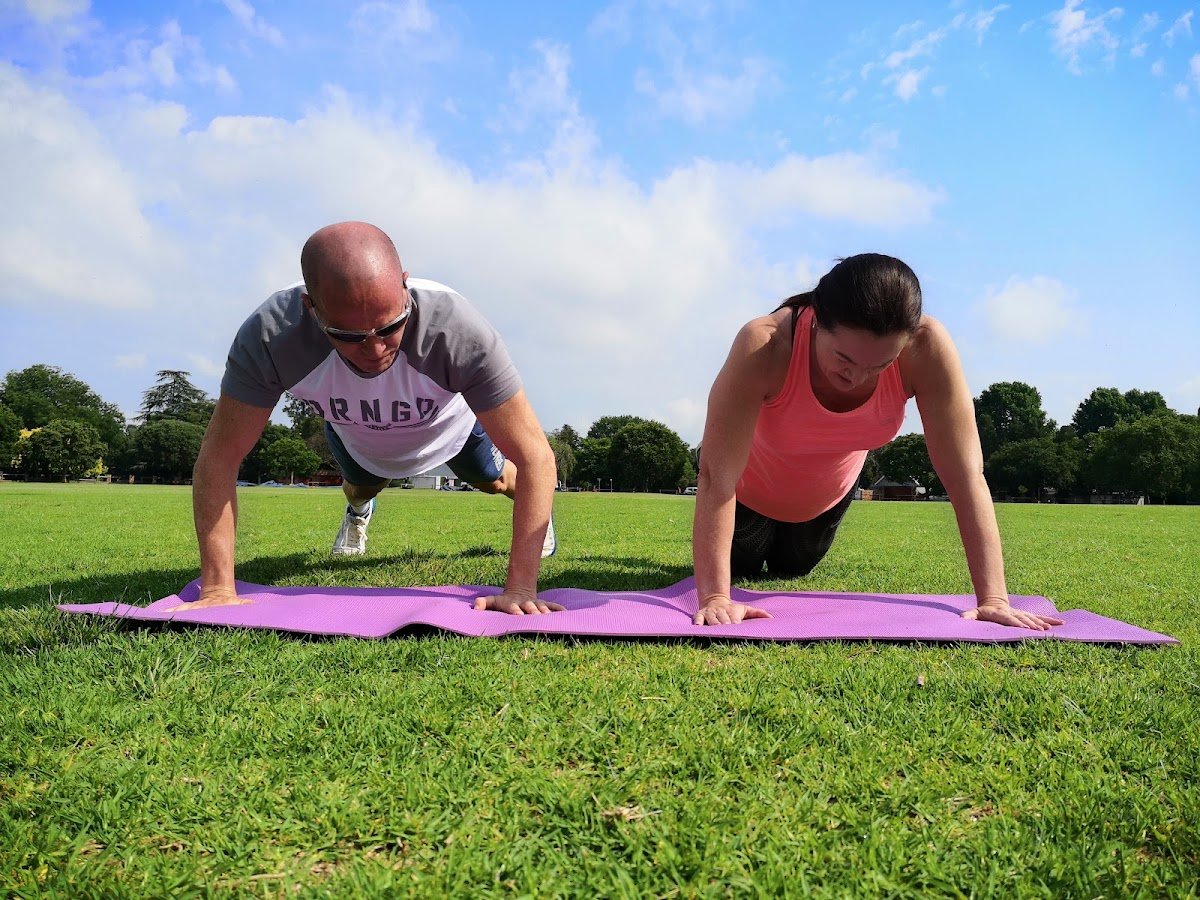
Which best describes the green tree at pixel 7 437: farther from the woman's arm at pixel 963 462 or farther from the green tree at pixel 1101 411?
the green tree at pixel 1101 411

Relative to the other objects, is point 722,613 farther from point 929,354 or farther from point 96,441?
point 96,441

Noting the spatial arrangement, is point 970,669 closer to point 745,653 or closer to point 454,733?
point 745,653

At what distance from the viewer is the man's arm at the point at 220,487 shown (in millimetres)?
3662

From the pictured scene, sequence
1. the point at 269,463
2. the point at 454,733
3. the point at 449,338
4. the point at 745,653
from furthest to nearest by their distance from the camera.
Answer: the point at 269,463 → the point at 449,338 → the point at 745,653 → the point at 454,733

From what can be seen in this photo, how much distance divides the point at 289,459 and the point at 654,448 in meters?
37.1

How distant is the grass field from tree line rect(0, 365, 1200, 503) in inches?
2246

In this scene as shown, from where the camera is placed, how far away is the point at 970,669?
9.19ft

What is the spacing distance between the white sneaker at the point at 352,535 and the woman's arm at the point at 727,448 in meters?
4.00

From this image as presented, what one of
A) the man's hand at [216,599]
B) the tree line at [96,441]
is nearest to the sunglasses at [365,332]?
the man's hand at [216,599]

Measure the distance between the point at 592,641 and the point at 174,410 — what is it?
376ft

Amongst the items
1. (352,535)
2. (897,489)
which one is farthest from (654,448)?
(352,535)

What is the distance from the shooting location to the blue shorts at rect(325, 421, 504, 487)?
5.38 meters

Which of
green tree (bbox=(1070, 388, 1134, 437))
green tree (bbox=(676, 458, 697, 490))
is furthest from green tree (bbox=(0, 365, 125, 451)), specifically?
green tree (bbox=(1070, 388, 1134, 437))

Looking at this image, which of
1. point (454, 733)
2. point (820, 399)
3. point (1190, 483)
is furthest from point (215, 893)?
point (1190, 483)
